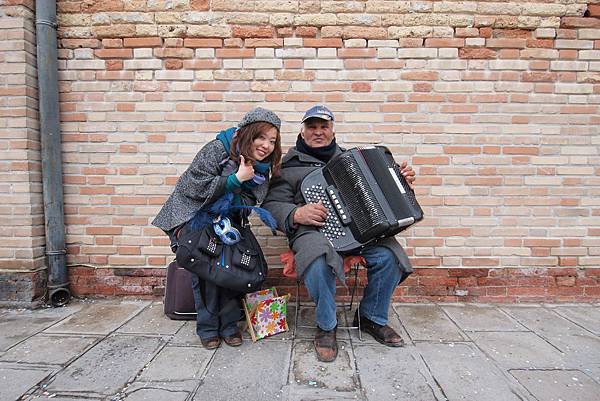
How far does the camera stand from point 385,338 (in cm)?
240

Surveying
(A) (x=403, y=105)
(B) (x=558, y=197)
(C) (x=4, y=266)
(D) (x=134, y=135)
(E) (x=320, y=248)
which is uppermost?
(A) (x=403, y=105)

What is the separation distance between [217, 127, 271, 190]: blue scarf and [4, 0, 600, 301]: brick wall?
2.45 ft

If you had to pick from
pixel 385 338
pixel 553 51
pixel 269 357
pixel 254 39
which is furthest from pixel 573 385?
pixel 254 39

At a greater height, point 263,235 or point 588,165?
point 588,165

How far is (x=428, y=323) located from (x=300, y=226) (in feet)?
4.24

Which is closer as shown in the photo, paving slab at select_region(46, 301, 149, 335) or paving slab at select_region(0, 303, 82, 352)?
paving slab at select_region(0, 303, 82, 352)

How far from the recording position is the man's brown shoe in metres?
2.19

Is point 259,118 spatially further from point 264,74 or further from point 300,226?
point 264,74

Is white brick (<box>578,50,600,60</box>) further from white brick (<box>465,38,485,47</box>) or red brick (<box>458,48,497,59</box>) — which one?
white brick (<box>465,38,485,47</box>)

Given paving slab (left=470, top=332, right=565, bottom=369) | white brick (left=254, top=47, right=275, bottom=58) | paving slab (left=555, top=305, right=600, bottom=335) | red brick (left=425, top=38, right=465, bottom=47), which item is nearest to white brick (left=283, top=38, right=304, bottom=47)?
white brick (left=254, top=47, right=275, bottom=58)

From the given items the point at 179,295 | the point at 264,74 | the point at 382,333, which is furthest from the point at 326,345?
the point at 264,74

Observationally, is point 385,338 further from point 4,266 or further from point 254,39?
point 4,266

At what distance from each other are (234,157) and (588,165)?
3072mm

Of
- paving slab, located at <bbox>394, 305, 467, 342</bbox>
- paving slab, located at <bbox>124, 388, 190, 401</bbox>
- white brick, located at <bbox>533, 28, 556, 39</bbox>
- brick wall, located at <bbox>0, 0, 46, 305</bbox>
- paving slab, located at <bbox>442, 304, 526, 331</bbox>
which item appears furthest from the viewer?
white brick, located at <bbox>533, 28, 556, 39</bbox>
